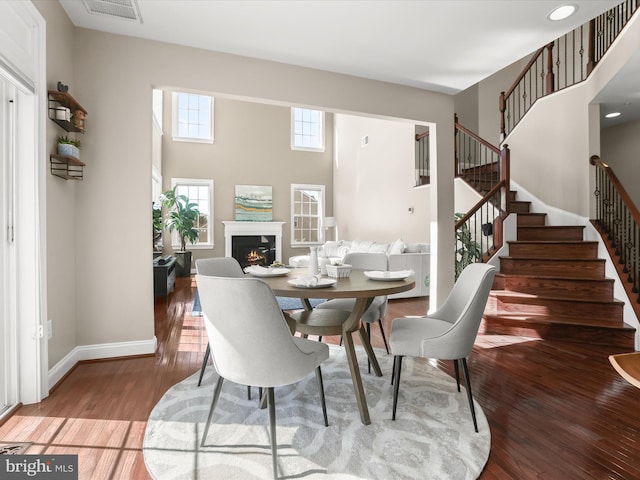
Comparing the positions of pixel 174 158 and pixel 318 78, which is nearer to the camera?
pixel 318 78

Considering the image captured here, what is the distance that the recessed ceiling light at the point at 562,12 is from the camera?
2.72 m

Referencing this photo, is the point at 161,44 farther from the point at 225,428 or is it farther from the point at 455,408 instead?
the point at 455,408

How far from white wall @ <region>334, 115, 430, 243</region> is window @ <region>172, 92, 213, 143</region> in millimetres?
3367

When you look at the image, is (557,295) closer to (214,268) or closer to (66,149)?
(214,268)

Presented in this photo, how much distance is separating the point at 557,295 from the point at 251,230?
268 inches

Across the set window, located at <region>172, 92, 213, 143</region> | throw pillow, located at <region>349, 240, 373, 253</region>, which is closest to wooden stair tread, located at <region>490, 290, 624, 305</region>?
throw pillow, located at <region>349, 240, 373, 253</region>

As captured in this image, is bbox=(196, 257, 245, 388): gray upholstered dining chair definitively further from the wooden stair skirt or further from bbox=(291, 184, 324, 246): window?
bbox=(291, 184, 324, 246): window

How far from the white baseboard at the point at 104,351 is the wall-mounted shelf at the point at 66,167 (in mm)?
1364

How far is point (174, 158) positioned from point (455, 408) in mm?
8289

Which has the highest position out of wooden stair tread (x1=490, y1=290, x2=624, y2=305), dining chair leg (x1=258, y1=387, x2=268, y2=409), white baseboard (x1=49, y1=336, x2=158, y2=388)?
wooden stair tread (x1=490, y1=290, x2=624, y2=305)

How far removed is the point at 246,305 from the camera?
1.56 metres

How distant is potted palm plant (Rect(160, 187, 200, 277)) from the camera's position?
310 inches

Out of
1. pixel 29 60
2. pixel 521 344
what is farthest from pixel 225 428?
pixel 521 344

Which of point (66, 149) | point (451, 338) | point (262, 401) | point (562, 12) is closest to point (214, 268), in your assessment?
point (262, 401)
